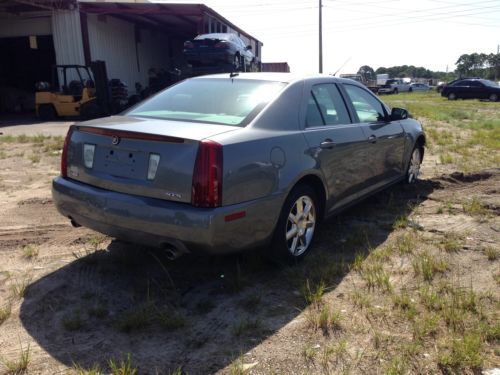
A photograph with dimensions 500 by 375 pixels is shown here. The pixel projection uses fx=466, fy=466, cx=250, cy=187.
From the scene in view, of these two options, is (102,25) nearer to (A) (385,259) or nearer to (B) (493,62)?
(A) (385,259)

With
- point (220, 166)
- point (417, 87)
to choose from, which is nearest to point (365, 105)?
point (220, 166)

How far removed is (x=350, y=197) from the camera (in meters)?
4.66

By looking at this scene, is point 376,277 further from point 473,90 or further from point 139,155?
point 473,90

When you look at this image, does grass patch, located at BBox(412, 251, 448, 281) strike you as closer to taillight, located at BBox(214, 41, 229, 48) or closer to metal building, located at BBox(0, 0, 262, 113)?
taillight, located at BBox(214, 41, 229, 48)

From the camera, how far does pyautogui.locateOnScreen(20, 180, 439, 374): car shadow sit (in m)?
2.72

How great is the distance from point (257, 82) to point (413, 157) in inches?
125

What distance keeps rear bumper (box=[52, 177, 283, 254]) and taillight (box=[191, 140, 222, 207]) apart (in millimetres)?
67

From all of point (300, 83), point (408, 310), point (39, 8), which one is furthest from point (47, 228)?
point (39, 8)

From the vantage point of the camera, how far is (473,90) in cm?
3158

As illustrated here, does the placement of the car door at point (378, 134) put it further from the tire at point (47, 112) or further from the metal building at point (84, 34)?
the metal building at point (84, 34)

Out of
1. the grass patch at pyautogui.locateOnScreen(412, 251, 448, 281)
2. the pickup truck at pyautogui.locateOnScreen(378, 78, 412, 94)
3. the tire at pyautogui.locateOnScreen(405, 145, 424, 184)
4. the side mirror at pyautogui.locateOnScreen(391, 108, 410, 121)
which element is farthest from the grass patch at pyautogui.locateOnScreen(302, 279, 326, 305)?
the pickup truck at pyautogui.locateOnScreen(378, 78, 412, 94)

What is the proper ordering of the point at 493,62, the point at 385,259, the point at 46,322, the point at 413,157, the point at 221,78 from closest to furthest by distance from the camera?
the point at 46,322
the point at 385,259
the point at 221,78
the point at 413,157
the point at 493,62

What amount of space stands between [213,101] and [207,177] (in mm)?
1142

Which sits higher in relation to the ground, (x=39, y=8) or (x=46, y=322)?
(x=39, y=8)
